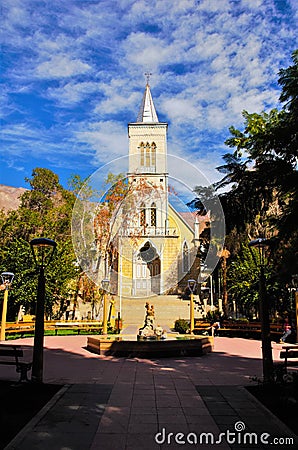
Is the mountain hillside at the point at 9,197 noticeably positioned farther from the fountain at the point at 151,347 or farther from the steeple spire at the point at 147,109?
the fountain at the point at 151,347

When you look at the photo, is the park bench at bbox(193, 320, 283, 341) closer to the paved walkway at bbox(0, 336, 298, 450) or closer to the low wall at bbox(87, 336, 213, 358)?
the low wall at bbox(87, 336, 213, 358)

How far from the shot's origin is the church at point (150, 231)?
19.2 meters

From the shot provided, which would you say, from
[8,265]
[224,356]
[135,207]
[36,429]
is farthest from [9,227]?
[36,429]

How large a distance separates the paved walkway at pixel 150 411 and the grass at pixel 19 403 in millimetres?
138

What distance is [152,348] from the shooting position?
409 inches

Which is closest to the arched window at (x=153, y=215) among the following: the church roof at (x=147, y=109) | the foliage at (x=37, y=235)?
the foliage at (x=37, y=235)

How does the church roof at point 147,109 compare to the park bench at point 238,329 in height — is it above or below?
above

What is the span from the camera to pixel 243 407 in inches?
208

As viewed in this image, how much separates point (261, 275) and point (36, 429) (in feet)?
15.3

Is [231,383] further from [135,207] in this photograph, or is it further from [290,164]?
[135,207]

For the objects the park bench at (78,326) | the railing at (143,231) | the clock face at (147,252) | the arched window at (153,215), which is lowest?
the park bench at (78,326)

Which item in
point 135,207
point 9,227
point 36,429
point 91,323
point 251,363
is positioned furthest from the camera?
point 9,227

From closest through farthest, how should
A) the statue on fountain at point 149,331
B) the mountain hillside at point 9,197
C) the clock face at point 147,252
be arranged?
the statue on fountain at point 149,331 < the clock face at point 147,252 < the mountain hillside at point 9,197

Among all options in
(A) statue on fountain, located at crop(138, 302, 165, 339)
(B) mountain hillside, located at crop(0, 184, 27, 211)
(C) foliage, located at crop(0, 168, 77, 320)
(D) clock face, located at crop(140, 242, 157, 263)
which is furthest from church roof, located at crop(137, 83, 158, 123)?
(B) mountain hillside, located at crop(0, 184, 27, 211)
